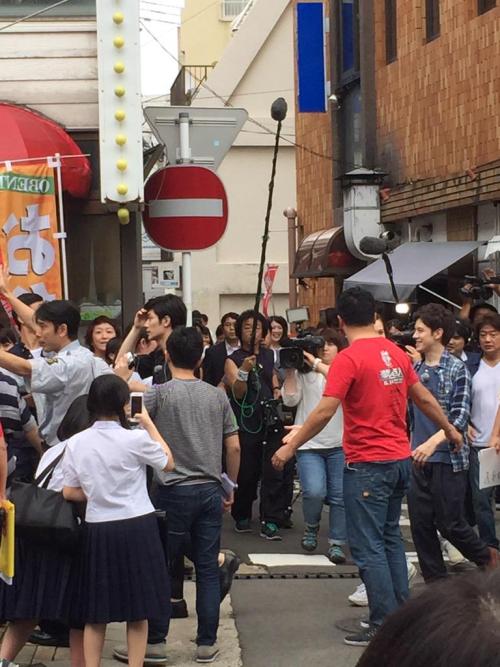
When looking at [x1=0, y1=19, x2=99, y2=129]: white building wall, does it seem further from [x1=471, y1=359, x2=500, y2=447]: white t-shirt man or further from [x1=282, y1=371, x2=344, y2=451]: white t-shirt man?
[x1=471, y1=359, x2=500, y2=447]: white t-shirt man

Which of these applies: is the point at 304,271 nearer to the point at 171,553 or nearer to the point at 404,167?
the point at 404,167

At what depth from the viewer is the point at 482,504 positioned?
8570mm

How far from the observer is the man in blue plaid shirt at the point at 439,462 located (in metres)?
7.46

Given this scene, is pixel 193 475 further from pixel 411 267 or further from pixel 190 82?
pixel 190 82

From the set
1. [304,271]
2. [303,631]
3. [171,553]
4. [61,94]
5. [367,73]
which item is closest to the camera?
[171,553]

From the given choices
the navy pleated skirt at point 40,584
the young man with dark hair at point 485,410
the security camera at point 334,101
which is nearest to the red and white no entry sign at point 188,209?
the young man with dark hair at point 485,410

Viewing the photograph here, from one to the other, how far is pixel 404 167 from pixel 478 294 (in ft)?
31.5

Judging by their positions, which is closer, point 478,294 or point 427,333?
point 427,333

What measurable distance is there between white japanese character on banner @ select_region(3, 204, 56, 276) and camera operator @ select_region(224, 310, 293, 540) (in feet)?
6.27

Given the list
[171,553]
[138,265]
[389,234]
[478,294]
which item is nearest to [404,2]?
[389,234]

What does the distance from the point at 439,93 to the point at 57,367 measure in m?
14.4

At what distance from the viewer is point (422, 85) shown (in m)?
20.3

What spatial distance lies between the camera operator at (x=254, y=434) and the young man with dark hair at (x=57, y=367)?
13.1 feet

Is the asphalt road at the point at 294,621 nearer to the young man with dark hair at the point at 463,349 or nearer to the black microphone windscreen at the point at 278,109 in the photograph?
the young man with dark hair at the point at 463,349
